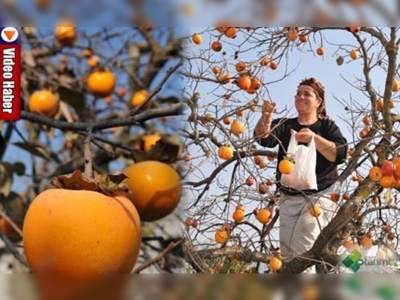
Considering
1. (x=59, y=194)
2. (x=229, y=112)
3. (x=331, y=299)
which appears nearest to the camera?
(x=59, y=194)

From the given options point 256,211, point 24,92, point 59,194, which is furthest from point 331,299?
point 24,92

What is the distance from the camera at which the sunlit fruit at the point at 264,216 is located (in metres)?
1.16

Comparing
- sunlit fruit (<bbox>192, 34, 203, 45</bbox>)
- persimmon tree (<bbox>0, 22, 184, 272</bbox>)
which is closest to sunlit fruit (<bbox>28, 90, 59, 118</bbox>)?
persimmon tree (<bbox>0, 22, 184, 272</bbox>)

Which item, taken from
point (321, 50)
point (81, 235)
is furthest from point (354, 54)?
point (81, 235)

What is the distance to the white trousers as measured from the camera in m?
1.17

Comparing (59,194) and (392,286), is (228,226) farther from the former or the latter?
(59,194)

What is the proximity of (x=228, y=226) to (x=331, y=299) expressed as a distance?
26 centimetres

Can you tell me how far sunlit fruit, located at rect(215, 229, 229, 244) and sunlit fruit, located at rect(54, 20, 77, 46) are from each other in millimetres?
483

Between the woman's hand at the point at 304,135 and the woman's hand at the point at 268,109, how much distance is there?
0.07 metres

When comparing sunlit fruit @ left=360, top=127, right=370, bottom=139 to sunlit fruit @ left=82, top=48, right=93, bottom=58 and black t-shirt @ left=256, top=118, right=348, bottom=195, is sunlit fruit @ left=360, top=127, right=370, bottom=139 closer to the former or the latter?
black t-shirt @ left=256, top=118, right=348, bottom=195

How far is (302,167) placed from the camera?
3.86 ft

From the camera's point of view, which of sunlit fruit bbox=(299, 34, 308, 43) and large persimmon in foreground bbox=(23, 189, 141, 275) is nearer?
large persimmon in foreground bbox=(23, 189, 141, 275)

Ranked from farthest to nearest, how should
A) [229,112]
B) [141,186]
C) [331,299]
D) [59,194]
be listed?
[229,112]
[331,299]
[141,186]
[59,194]

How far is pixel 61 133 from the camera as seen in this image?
1.06 m
